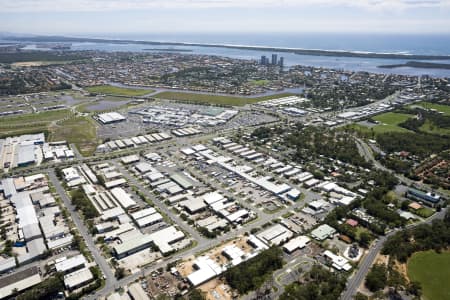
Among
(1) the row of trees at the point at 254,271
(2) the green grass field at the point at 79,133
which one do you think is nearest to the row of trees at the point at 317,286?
(1) the row of trees at the point at 254,271

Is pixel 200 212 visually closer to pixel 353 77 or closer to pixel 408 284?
pixel 408 284

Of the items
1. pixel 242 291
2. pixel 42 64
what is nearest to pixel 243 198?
pixel 242 291

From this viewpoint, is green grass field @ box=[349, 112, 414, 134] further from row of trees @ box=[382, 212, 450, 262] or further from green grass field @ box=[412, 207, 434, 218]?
row of trees @ box=[382, 212, 450, 262]

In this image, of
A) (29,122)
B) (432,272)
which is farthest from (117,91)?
(432,272)

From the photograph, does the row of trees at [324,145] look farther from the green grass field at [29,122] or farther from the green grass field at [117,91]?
the green grass field at [117,91]

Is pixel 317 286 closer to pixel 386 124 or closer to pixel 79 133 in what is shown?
pixel 386 124

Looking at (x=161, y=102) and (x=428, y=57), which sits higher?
(x=428, y=57)
